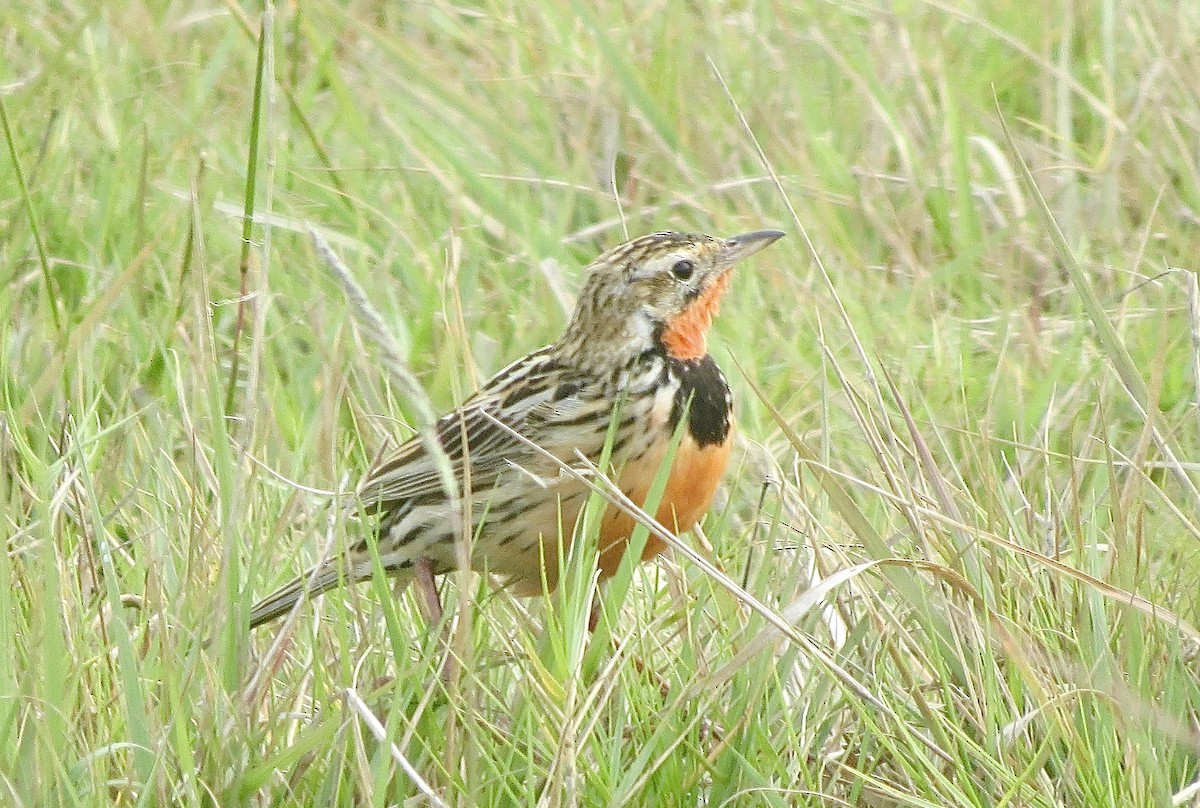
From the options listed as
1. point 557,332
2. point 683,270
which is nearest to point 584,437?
point 683,270

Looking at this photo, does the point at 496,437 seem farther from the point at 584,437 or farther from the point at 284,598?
the point at 284,598

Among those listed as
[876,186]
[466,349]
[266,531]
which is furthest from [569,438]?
[876,186]

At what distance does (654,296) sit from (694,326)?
0.34 feet

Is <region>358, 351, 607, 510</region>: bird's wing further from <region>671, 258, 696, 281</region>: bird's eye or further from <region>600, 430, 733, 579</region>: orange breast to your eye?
<region>671, 258, 696, 281</region>: bird's eye

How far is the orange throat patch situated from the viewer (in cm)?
438

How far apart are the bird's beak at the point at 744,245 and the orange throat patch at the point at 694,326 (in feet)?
0.10

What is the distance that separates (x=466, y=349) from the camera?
405 cm

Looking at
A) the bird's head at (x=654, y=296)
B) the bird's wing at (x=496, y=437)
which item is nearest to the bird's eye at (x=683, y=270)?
the bird's head at (x=654, y=296)

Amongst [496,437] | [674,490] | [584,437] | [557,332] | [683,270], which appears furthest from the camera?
[557,332]

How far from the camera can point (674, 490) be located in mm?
3936

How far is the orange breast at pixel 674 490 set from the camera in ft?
12.7

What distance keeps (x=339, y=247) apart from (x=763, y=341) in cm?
122

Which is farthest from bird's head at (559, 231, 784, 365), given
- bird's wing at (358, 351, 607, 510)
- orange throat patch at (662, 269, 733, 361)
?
bird's wing at (358, 351, 607, 510)

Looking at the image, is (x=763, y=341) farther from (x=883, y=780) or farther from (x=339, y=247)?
(x=883, y=780)
